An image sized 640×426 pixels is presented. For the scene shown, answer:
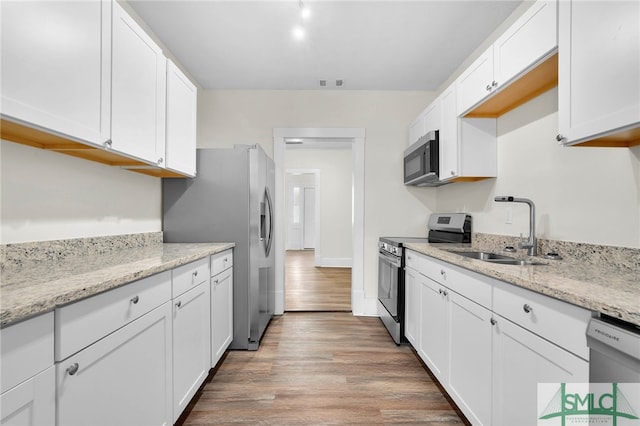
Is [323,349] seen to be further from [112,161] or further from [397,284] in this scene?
[112,161]

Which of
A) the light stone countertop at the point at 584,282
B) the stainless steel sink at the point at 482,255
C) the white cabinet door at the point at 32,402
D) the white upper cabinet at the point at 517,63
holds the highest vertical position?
the white upper cabinet at the point at 517,63

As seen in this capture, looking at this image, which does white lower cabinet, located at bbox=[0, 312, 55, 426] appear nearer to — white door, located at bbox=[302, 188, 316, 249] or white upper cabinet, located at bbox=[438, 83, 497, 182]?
white upper cabinet, located at bbox=[438, 83, 497, 182]

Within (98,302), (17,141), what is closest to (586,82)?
(98,302)

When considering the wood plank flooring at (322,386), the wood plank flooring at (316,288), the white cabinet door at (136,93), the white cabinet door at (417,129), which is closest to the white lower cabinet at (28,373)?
the white cabinet door at (136,93)

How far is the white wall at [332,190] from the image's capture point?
662 cm

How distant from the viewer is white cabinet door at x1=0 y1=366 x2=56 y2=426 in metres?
0.67

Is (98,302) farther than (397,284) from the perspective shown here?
No

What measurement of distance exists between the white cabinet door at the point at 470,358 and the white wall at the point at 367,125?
5.97ft

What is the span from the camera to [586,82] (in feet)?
3.96

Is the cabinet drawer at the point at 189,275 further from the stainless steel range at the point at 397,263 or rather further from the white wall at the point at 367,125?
the white wall at the point at 367,125

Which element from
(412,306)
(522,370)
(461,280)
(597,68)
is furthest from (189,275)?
(597,68)

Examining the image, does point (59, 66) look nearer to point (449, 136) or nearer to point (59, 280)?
point (59, 280)

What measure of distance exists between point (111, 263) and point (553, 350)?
184cm

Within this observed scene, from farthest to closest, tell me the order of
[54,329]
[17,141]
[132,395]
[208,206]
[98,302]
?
[208,206] < [17,141] < [132,395] < [98,302] < [54,329]
